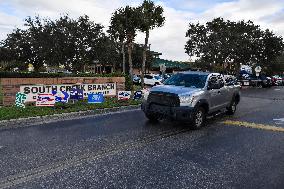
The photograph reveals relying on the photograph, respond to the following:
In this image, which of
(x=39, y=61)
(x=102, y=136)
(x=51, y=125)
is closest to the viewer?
(x=102, y=136)

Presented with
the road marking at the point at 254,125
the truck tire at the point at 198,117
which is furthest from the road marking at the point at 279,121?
the truck tire at the point at 198,117

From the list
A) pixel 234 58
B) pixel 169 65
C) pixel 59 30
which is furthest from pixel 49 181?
pixel 169 65

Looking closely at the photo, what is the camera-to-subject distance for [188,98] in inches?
391

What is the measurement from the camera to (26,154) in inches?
269

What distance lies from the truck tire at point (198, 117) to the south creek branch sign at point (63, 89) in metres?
8.87

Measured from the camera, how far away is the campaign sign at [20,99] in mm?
13805

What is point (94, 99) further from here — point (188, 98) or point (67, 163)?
point (67, 163)

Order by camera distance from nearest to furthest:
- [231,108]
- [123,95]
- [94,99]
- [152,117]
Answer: [152,117], [231,108], [94,99], [123,95]

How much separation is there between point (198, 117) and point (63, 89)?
29.7 feet

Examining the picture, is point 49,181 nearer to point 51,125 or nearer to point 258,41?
point 51,125

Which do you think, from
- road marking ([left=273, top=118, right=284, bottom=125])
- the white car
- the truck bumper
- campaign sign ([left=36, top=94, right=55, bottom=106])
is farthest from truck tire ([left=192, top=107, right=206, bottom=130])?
the white car

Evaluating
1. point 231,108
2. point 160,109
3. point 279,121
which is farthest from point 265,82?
point 160,109

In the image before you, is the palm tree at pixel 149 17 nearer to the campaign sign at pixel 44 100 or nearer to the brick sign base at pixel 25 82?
the brick sign base at pixel 25 82

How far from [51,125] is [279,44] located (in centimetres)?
5053
